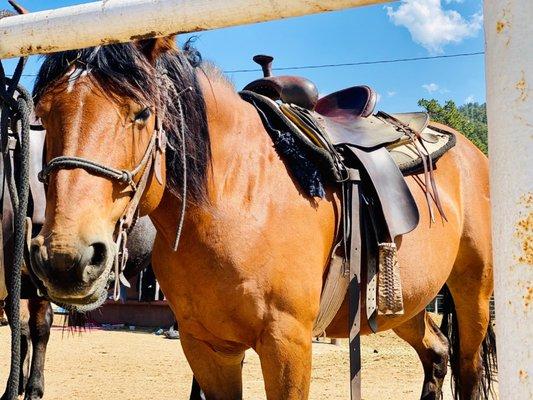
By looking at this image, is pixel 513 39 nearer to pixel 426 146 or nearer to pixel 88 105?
pixel 88 105

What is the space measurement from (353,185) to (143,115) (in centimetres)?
118

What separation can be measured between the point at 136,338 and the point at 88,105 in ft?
30.8

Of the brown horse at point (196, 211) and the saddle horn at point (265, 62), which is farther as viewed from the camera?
the saddle horn at point (265, 62)

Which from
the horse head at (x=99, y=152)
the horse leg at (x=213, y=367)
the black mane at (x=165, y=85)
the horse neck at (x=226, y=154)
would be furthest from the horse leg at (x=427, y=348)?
the horse head at (x=99, y=152)

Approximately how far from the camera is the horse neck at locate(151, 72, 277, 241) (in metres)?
2.63

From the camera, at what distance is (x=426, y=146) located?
3.90 metres

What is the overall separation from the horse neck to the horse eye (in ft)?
1.40

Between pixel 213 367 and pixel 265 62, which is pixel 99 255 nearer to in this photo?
pixel 213 367

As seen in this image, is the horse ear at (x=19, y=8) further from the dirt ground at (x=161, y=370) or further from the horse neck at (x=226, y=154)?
the dirt ground at (x=161, y=370)

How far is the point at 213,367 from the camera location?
9.64 ft

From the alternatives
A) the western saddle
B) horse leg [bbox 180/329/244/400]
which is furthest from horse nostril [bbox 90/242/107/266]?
the western saddle

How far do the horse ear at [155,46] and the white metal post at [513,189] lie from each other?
1.63 m


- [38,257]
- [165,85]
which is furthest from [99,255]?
[165,85]

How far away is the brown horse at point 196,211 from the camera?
Answer: 2.03 metres
